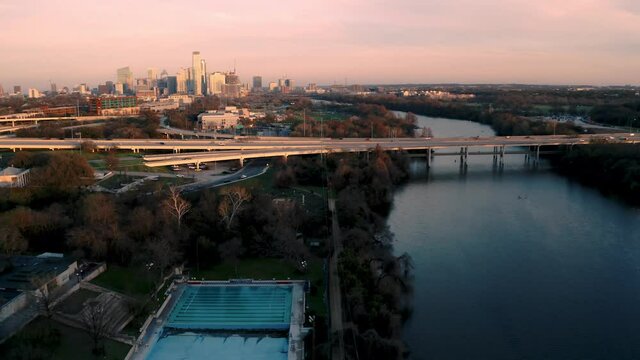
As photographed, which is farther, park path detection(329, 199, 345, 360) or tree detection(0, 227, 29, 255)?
tree detection(0, 227, 29, 255)

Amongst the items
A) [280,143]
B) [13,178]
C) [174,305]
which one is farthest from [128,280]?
[280,143]

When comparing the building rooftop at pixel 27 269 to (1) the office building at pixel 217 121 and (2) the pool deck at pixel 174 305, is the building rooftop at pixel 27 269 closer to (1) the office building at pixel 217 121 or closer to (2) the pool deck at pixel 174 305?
(2) the pool deck at pixel 174 305

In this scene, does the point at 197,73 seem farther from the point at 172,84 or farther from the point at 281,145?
the point at 281,145

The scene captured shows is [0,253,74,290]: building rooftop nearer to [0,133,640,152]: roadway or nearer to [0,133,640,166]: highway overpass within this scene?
[0,133,640,166]: highway overpass

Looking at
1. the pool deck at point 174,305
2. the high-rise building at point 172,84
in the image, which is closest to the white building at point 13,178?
the pool deck at point 174,305

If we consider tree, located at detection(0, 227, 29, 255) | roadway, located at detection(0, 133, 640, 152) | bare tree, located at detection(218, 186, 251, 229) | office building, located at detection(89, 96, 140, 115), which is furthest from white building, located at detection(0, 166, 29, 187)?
office building, located at detection(89, 96, 140, 115)

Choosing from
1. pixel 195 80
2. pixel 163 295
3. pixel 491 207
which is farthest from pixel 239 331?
pixel 195 80
